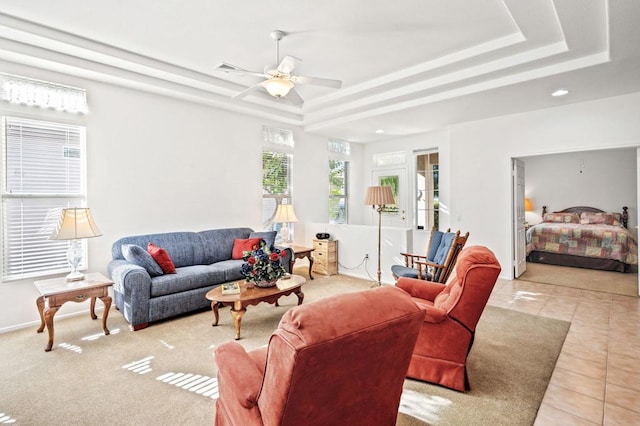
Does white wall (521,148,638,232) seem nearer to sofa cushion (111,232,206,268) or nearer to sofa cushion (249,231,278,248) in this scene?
sofa cushion (249,231,278,248)

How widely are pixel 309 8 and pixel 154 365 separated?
3365mm

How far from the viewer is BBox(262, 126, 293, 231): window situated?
5.93m

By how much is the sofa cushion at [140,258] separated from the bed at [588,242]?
6.97 metres

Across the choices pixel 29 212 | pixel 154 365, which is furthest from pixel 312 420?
pixel 29 212

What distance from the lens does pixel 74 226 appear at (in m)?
3.25

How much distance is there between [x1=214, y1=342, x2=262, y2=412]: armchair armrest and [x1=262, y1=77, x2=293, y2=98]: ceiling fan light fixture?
8.47 ft

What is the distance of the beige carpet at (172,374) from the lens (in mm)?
2037

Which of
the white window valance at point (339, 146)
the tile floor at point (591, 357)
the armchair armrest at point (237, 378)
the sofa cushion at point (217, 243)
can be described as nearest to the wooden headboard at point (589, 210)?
the tile floor at point (591, 357)

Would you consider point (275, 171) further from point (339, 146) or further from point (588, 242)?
point (588, 242)

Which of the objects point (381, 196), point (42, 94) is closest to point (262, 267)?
point (381, 196)

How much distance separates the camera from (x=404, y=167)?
7359mm

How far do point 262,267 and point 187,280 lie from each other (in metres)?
1.07

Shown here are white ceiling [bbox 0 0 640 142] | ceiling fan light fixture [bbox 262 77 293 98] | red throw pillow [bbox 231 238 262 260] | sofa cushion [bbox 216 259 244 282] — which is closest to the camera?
white ceiling [bbox 0 0 640 142]

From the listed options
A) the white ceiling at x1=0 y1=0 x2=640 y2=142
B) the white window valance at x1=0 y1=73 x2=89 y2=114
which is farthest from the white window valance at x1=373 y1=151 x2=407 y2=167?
the white window valance at x1=0 y1=73 x2=89 y2=114
